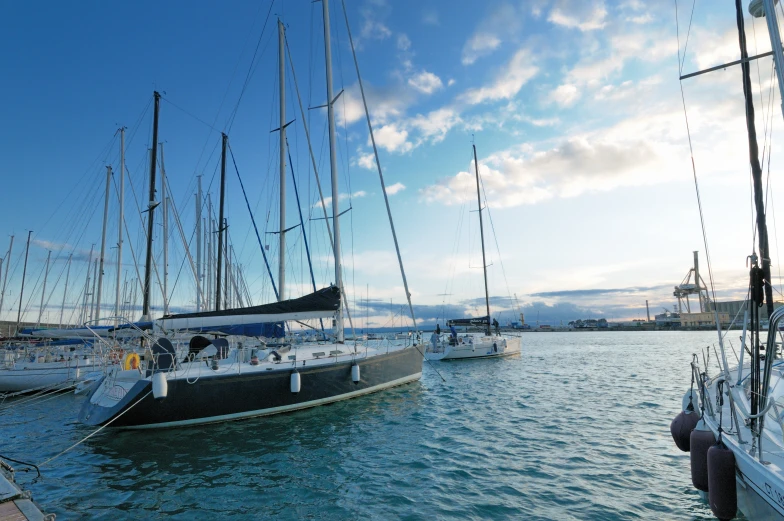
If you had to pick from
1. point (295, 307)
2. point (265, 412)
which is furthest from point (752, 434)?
point (295, 307)

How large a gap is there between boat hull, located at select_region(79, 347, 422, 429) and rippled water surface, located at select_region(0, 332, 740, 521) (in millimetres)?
375

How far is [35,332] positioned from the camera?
1420cm

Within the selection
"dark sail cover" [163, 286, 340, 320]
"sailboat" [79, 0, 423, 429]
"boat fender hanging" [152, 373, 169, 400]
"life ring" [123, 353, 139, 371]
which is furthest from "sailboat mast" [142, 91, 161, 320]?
"boat fender hanging" [152, 373, 169, 400]

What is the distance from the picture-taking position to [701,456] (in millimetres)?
6086

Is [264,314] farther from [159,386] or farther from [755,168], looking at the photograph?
[755,168]

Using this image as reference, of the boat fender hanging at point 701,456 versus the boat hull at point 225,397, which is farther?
the boat hull at point 225,397

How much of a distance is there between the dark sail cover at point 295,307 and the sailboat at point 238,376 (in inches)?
1.2

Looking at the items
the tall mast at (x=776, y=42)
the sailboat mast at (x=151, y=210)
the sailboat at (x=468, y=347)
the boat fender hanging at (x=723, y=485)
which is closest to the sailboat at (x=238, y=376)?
the sailboat mast at (x=151, y=210)

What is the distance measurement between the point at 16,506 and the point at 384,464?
6098 mm

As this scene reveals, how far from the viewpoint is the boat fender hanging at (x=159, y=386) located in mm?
10883

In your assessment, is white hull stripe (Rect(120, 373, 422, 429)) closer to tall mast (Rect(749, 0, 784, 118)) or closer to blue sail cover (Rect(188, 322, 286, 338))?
blue sail cover (Rect(188, 322, 286, 338))

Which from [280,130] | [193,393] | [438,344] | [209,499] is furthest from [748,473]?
[438,344]

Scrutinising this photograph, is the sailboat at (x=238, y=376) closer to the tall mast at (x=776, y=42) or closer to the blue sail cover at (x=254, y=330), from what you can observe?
the blue sail cover at (x=254, y=330)

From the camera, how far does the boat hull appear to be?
11227 mm
